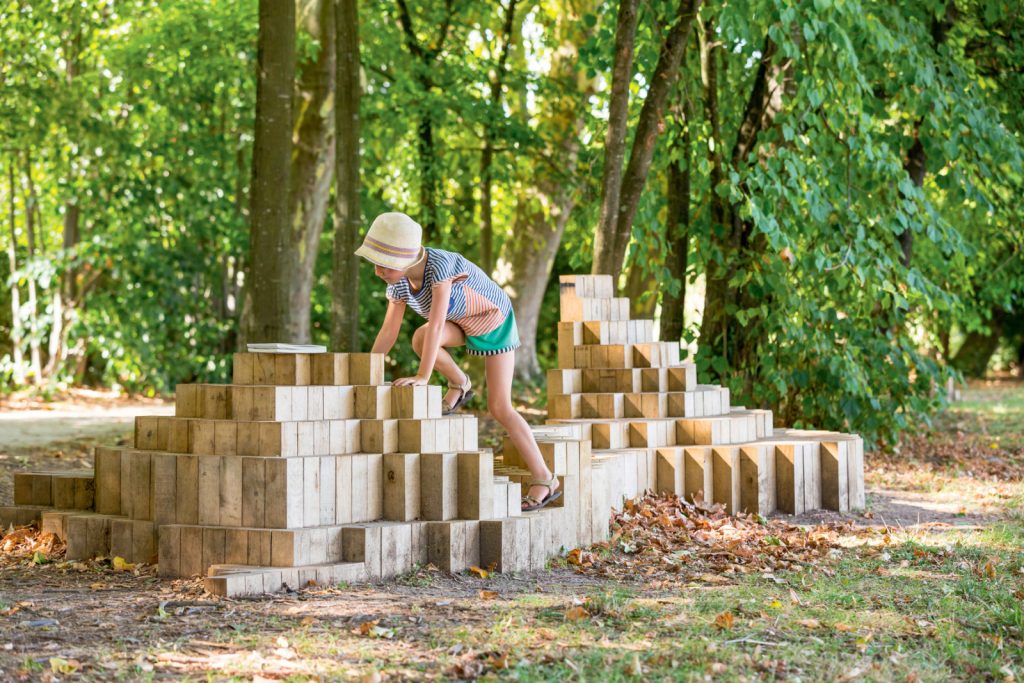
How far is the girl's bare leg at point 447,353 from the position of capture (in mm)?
6738

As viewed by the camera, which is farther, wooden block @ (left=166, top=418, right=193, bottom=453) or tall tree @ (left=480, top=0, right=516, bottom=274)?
tall tree @ (left=480, top=0, right=516, bottom=274)

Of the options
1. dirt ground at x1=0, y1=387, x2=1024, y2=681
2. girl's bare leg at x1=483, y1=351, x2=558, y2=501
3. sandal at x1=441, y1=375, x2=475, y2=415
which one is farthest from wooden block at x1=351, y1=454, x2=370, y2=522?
sandal at x1=441, y1=375, x2=475, y2=415

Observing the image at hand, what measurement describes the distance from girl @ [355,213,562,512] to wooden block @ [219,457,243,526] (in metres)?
0.94

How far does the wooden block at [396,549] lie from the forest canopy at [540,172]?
163 inches

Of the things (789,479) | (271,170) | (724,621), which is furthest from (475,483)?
(271,170)

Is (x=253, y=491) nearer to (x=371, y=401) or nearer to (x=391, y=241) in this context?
(x=371, y=401)

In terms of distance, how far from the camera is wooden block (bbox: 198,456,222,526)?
18.8 ft

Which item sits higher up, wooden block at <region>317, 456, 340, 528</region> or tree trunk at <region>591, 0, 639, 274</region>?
tree trunk at <region>591, 0, 639, 274</region>

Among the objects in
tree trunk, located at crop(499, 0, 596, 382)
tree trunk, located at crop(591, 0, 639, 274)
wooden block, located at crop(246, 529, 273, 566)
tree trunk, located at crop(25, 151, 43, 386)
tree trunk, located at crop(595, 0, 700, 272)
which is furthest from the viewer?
tree trunk, located at crop(25, 151, 43, 386)

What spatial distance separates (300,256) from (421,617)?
10.6 metres

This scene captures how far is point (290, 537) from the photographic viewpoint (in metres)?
5.52

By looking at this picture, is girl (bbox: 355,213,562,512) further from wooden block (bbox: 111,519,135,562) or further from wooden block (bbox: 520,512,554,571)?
wooden block (bbox: 111,519,135,562)

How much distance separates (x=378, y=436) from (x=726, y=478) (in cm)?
313

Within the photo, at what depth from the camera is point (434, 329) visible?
6258mm
